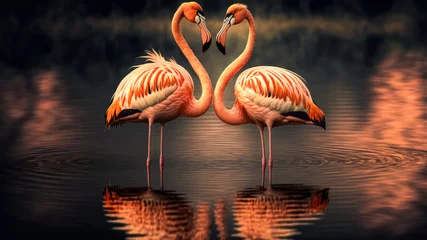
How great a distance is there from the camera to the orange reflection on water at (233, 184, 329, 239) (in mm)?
8344

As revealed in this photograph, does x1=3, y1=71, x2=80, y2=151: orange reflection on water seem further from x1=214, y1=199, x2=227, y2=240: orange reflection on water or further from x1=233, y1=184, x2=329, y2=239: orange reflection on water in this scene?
x1=214, y1=199, x2=227, y2=240: orange reflection on water

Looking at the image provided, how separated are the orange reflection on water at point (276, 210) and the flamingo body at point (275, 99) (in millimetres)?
1216

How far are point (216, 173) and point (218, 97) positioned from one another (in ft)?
3.18

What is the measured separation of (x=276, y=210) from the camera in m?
9.12

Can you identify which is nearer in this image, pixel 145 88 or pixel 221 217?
pixel 221 217

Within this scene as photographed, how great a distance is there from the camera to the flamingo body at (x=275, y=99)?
1117 centimetres

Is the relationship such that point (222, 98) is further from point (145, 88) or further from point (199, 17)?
point (199, 17)

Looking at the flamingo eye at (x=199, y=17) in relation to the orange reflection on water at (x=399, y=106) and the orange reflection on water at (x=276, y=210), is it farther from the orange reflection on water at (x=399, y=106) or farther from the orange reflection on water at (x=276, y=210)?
the orange reflection on water at (x=399, y=106)

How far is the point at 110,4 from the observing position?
47.5 m

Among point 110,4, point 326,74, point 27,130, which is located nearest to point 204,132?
point 27,130

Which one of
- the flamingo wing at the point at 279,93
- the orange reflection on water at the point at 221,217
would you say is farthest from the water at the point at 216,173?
the flamingo wing at the point at 279,93

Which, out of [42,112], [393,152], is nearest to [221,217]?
[393,152]

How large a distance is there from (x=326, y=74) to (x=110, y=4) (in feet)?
81.0

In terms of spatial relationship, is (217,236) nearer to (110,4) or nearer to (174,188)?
(174,188)
